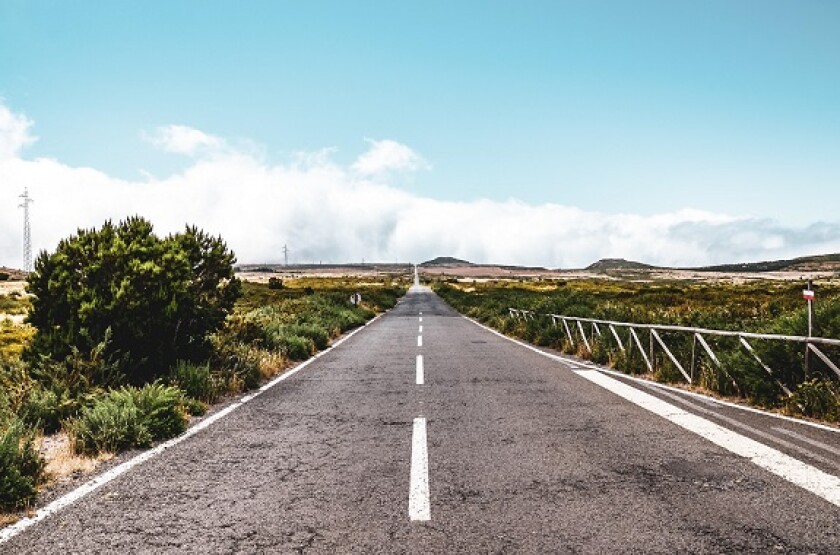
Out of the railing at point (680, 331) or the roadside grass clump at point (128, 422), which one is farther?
the railing at point (680, 331)

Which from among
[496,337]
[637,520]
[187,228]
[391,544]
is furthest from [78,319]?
[496,337]

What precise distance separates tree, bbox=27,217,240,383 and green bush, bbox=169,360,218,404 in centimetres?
46

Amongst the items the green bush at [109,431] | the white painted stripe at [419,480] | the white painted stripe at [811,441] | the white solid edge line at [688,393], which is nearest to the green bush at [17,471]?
the green bush at [109,431]

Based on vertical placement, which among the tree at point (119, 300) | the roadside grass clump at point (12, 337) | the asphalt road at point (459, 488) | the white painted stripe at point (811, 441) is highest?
the tree at point (119, 300)

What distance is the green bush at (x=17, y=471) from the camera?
4.43 m

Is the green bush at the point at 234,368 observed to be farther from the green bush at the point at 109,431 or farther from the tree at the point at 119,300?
the green bush at the point at 109,431

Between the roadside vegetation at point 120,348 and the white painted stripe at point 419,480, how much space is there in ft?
9.31

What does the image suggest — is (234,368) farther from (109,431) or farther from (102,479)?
(102,479)

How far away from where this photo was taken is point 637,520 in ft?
13.3

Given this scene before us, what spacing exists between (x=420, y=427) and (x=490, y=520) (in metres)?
3.03

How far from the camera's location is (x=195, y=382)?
8.80 meters

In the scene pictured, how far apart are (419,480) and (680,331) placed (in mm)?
9372

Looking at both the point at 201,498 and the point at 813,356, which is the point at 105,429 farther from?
the point at 813,356

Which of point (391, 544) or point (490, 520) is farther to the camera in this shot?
point (490, 520)
